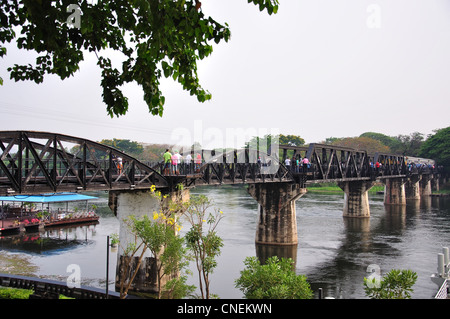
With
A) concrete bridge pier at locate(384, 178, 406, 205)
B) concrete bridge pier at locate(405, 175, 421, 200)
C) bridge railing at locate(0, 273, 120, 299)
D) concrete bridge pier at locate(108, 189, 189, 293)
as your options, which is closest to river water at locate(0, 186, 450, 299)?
concrete bridge pier at locate(108, 189, 189, 293)

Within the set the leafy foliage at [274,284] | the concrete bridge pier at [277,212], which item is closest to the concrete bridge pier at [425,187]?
the concrete bridge pier at [277,212]

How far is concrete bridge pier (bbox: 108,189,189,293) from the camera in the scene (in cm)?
2191

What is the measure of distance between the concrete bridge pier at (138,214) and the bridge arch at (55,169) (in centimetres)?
90

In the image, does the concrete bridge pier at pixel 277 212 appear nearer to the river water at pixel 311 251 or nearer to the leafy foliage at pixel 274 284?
the river water at pixel 311 251

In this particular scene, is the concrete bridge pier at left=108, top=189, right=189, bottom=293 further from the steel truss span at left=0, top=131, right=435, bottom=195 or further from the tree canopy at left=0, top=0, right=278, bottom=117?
the tree canopy at left=0, top=0, right=278, bottom=117

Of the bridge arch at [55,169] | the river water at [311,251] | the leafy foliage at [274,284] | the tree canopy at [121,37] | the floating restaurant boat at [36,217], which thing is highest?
the tree canopy at [121,37]

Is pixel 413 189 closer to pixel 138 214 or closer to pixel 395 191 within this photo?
pixel 395 191

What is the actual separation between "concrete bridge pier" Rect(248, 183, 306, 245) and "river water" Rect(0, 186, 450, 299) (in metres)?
1.17

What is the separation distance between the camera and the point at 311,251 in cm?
3453

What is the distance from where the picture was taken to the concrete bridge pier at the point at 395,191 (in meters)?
72.5

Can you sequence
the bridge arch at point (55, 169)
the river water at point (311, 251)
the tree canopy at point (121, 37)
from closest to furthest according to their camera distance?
the tree canopy at point (121, 37) → the bridge arch at point (55, 169) → the river water at point (311, 251)

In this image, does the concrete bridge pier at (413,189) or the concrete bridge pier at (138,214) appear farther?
the concrete bridge pier at (413,189)
